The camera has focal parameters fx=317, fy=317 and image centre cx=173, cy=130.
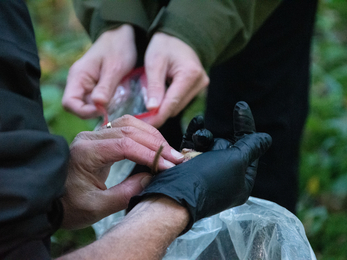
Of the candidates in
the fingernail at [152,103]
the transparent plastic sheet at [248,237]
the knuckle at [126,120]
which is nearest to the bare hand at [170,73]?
the fingernail at [152,103]

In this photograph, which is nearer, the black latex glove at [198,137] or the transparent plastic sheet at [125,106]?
the black latex glove at [198,137]

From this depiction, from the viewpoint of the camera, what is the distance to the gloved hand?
593 millimetres

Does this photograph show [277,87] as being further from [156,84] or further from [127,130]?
[127,130]

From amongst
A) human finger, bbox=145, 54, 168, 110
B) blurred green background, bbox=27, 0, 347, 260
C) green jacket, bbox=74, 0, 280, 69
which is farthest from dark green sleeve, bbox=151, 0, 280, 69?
blurred green background, bbox=27, 0, 347, 260

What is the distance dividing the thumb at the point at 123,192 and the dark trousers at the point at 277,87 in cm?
57

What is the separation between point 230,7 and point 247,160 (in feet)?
1.93

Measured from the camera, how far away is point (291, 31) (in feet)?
4.27

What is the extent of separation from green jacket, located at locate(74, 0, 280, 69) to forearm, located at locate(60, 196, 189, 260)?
590 millimetres

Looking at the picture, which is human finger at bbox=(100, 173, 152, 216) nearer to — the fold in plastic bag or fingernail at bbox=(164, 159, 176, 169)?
fingernail at bbox=(164, 159, 176, 169)

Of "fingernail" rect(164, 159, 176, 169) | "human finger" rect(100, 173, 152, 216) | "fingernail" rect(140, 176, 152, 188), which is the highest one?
"fingernail" rect(164, 159, 176, 169)

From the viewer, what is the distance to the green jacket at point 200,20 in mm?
1011

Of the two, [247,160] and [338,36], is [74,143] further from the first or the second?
[338,36]

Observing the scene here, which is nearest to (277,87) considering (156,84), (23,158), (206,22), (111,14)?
(206,22)

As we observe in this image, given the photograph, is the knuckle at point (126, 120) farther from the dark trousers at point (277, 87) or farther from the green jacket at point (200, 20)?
the dark trousers at point (277, 87)
